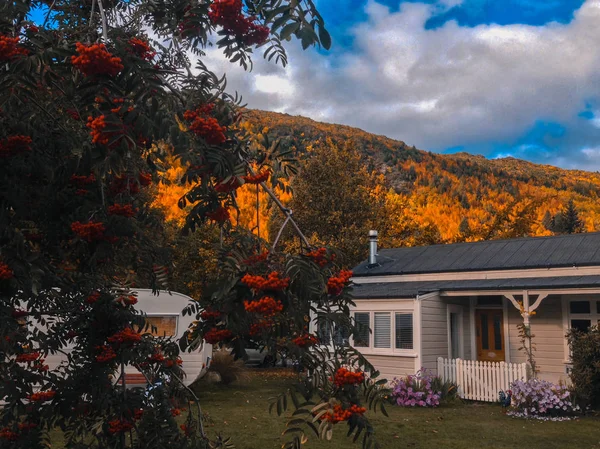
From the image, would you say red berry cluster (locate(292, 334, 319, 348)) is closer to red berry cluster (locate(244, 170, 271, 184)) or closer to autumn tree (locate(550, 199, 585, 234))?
red berry cluster (locate(244, 170, 271, 184))

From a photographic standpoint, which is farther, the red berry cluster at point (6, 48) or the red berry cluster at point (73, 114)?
the red berry cluster at point (73, 114)

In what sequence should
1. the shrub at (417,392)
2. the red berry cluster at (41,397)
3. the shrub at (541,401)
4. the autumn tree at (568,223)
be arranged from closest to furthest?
the red berry cluster at (41,397) → the shrub at (541,401) → the shrub at (417,392) → the autumn tree at (568,223)

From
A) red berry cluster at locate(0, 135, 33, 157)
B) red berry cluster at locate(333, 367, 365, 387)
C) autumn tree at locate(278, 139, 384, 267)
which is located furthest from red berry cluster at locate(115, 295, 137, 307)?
autumn tree at locate(278, 139, 384, 267)

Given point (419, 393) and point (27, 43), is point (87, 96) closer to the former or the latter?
point (27, 43)

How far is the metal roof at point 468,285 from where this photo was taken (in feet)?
45.7

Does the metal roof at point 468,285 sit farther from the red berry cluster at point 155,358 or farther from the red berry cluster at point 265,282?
the red berry cluster at point 265,282

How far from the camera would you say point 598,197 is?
5438 cm

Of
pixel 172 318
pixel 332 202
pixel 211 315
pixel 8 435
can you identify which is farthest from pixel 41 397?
pixel 332 202

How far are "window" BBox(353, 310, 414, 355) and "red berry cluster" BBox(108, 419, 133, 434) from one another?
11.6m

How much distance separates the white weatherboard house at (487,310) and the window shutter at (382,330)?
0.03 m

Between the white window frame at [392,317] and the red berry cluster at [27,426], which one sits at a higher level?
the white window frame at [392,317]

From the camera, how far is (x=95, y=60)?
2.63 meters

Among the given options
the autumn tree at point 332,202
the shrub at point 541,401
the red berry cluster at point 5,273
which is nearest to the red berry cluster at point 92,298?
the red berry cluster at point 5,273

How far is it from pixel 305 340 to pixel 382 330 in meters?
13.3
